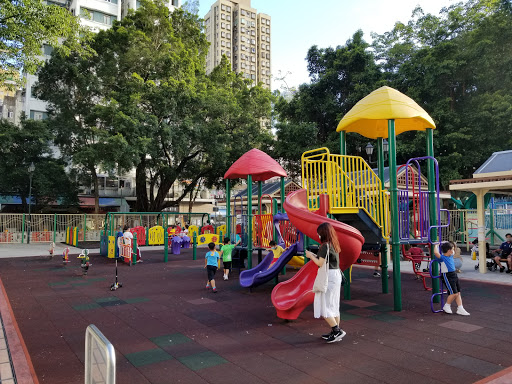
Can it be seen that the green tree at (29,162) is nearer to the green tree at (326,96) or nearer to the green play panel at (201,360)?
the green tree at (326,96)

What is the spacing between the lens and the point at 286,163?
106 ft

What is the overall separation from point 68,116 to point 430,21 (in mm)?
30689

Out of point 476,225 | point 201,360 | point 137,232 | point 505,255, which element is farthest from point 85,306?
point 476,225

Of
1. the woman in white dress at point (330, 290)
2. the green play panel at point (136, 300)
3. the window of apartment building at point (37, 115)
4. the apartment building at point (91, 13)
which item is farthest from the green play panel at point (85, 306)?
the window of apartment building at point (37, 115)

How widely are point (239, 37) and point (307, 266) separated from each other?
96.3 metres

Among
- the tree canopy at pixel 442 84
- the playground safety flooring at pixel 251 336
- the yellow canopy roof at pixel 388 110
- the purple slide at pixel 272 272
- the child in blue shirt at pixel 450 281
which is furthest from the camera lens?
the tree canopy at pixel 442 84

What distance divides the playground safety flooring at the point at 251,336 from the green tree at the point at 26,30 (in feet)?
26.2

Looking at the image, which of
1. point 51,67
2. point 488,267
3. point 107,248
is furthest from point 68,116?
point 488,267

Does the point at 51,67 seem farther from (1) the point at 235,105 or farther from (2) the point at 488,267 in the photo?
(2) the point at 488,267

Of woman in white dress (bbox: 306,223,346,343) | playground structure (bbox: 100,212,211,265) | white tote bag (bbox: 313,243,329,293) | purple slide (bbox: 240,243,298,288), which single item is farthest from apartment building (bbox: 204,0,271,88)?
white tote bag (bbox: 313,243,329,293)

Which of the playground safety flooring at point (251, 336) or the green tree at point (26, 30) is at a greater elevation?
the green tree at point (26, 30)

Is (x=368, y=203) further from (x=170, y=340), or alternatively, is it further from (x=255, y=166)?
(x=170, y=340)

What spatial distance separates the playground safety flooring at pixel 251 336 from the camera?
15.1 feet

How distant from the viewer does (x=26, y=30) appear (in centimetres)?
1295
